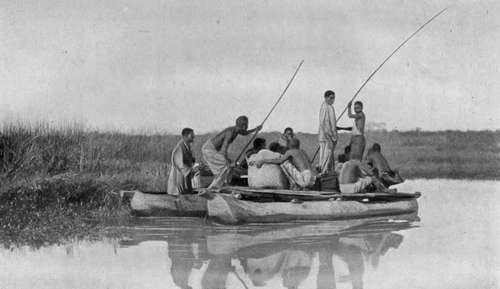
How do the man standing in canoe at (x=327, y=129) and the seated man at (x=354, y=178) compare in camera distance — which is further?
the man standing in canoe at (x=327, y=129)

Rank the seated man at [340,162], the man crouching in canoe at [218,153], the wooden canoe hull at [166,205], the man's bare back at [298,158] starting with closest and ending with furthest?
the man's bare back at [298,158] < the wooden canoe hull at [166,205] < the man crouching in canoe at [218,153] < the seated man at [340,162]

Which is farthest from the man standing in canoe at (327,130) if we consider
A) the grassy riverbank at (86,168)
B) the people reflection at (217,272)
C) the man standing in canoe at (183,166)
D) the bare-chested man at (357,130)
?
the people reflection at (217,272)

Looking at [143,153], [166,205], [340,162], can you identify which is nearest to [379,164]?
[340,162]

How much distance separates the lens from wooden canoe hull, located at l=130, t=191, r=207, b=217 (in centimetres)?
1266

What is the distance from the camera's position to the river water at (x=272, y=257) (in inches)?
318

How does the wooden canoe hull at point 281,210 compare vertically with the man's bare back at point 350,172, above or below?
below

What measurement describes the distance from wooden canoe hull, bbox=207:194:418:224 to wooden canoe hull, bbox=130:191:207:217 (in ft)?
3.48

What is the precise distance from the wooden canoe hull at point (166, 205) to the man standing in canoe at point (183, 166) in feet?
1.05

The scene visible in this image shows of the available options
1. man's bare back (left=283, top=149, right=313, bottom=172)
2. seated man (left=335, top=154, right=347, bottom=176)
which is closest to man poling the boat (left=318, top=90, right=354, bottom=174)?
seated man (left=335, top=154, right=347, bottom=176)

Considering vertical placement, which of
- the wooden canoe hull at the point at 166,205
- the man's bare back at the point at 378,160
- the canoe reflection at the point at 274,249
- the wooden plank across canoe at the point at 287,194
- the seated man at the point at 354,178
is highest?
the man's bare back at the point at 378,160

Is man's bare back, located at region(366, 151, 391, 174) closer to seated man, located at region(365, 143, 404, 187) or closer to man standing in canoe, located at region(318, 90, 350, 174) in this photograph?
seated man, located at region(365, 143, 404, 187)

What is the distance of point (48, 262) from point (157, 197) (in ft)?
12.7

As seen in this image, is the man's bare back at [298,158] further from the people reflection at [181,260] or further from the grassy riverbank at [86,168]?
the grassy riverbank at [86,168]

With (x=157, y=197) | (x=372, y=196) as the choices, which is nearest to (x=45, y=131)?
(x=157, y=197)
